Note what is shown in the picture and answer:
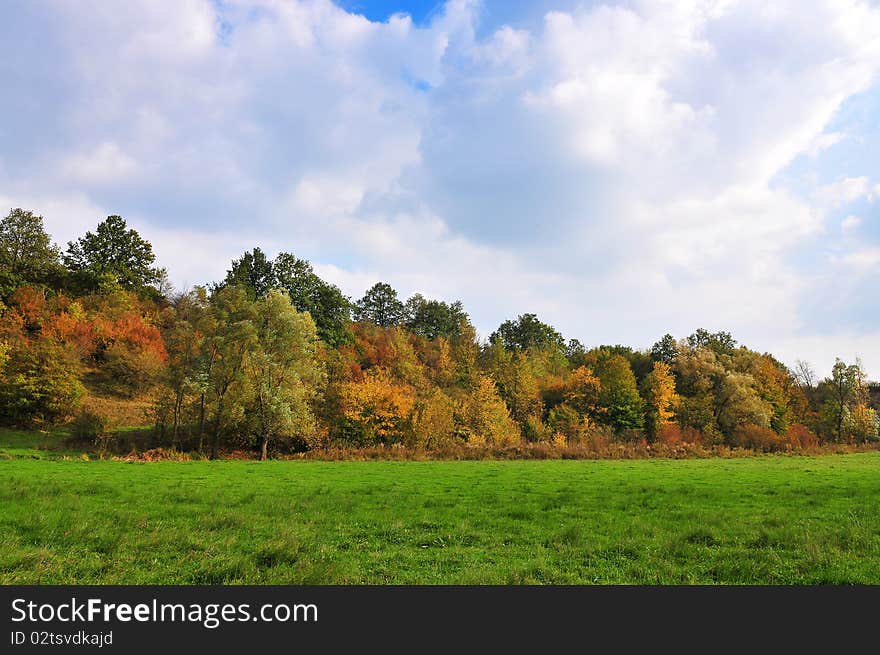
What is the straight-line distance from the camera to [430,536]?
12047 mm

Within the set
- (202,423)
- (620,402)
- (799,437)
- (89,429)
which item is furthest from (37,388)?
(799,437)

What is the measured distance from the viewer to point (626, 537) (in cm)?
1164

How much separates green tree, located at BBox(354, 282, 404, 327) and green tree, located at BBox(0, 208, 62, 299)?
2383 inches

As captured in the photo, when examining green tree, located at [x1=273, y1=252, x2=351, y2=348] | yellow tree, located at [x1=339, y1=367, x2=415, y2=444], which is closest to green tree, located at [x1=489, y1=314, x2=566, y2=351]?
green tree, located at [x1=273, y1=252, x2=351, y2=348]

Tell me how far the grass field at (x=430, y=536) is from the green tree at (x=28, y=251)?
251 feet

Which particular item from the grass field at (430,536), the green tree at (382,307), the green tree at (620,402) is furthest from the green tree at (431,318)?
the grass field at (430,536)

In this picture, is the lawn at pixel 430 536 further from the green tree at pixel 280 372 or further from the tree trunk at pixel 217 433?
the tree trunk at pixel 217 433

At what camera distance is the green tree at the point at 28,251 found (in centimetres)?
7838

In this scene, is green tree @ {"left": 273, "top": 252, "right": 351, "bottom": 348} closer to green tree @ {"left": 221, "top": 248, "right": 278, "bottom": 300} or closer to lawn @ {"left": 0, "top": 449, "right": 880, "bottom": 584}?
green tree @ {"left": 221, "top": 248, "right": 278, "bottom": 300}

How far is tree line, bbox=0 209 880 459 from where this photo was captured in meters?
48.9

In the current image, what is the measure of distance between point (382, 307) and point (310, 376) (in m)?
74.6

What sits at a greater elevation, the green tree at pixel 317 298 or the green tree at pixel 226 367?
the green tree at pixel 317 298

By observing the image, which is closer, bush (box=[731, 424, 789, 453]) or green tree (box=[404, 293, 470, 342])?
bush (box=[731, 424, 789, 453])
